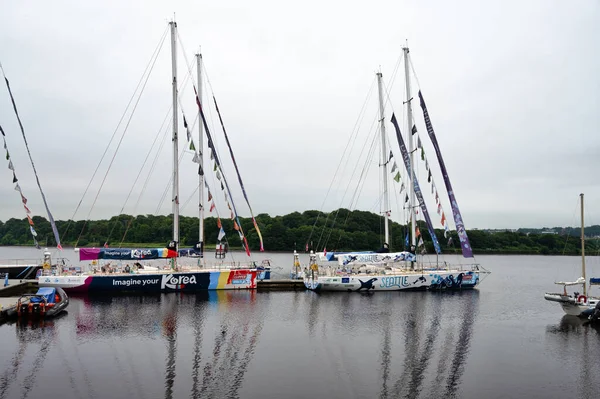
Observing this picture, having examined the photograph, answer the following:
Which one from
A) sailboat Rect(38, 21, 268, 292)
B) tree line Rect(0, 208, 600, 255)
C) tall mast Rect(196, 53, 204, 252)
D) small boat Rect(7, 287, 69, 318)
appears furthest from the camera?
tree line Rect(0, 208, 600, 255)

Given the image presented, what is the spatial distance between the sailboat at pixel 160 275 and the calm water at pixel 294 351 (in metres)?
2.84

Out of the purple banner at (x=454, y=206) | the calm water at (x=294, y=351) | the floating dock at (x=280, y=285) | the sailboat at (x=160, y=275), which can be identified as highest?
the purple banner at (x=454, y=206)

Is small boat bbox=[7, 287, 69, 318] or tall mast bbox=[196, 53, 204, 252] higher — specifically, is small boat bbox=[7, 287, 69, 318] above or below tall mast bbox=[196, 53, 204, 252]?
below

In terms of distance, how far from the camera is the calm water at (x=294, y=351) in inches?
751

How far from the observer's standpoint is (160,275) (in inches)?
1646

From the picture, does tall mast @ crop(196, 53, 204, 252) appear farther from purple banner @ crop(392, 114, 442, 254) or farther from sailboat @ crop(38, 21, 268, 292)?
purple banner @ crop(392, 114, 442, 254)

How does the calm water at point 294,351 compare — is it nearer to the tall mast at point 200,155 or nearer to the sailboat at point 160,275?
the sailboat at point 160,275

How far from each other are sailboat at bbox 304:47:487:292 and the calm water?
6.67m

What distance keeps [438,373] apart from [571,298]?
19370mm

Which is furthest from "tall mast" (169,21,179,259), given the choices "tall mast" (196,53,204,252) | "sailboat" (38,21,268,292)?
"tall mast" (196,53,204,252)

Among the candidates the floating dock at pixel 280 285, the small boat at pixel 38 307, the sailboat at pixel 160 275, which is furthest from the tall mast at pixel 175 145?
the small boat at pixel 38 307

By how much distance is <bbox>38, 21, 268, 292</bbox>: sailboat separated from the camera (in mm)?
40500

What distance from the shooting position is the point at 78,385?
61.9ft

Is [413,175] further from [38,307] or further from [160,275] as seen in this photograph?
[38,307]
